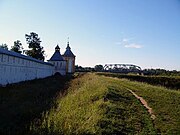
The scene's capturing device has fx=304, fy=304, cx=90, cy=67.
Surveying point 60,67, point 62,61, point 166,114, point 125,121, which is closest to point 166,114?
point 166,114

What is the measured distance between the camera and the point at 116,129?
7797 millimetres

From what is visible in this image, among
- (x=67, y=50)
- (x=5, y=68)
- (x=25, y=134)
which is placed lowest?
(x=25, y=134)

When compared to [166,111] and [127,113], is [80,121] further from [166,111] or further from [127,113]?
[166,111]

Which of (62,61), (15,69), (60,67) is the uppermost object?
(62,61)

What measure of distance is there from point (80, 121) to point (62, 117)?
2.24 ft

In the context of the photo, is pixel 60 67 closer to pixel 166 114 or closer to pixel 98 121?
pixel 166 114

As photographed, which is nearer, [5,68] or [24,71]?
[5,68]

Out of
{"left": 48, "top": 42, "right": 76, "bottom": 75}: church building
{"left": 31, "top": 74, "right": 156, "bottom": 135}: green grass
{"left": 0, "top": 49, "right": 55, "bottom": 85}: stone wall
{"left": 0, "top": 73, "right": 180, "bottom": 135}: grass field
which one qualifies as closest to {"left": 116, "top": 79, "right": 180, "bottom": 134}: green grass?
{"left": 0, "top": 73, "right": 180, "bottom": 135}: grass field

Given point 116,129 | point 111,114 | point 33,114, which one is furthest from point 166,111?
point 33,114

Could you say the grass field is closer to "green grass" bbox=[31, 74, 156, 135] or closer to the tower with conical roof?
"green grass" bbox=[31, 74, 156, 135]

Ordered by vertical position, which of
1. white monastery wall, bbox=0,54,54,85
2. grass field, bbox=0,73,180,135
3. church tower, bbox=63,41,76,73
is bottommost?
grass field, bbox=0,73,180,135

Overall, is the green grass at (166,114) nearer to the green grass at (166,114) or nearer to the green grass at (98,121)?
the green grass at (166,114)

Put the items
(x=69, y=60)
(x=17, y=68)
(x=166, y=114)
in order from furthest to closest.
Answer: (x=69, y=60)
(x=17, y=68)
(x=166, y=114)

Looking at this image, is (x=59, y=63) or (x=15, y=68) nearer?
(x=15, y=68)
